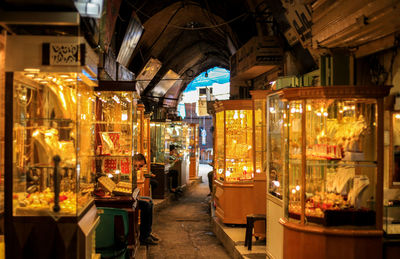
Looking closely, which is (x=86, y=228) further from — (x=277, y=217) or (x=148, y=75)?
(x=148, y=75)

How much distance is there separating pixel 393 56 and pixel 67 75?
3.86 meters

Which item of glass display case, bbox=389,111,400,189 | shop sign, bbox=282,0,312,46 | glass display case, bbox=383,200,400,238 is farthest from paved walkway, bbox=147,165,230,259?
shop sign, bbox=282,0,312,46

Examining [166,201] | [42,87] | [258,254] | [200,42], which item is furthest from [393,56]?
[200,42]

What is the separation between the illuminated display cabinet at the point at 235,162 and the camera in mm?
8250

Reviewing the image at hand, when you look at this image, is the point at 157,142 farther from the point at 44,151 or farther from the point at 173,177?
the point at 44,151

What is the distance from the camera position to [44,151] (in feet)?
11.2

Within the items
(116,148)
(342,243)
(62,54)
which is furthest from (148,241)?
(62,54)

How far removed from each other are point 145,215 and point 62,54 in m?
4.31

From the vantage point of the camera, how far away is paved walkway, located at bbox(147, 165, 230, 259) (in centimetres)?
730

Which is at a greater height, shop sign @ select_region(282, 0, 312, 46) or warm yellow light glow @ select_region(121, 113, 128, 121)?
shop sign @ select_region(282, 0, 312, 46)

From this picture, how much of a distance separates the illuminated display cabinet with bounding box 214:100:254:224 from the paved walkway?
0.72 meters

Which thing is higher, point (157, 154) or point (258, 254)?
point (157, 154)

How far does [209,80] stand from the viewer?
888 inches

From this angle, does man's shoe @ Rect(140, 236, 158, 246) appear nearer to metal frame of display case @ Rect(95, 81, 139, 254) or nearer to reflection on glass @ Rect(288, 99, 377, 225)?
metal frame of display case @ Rect(95, 81, 139, 254)
